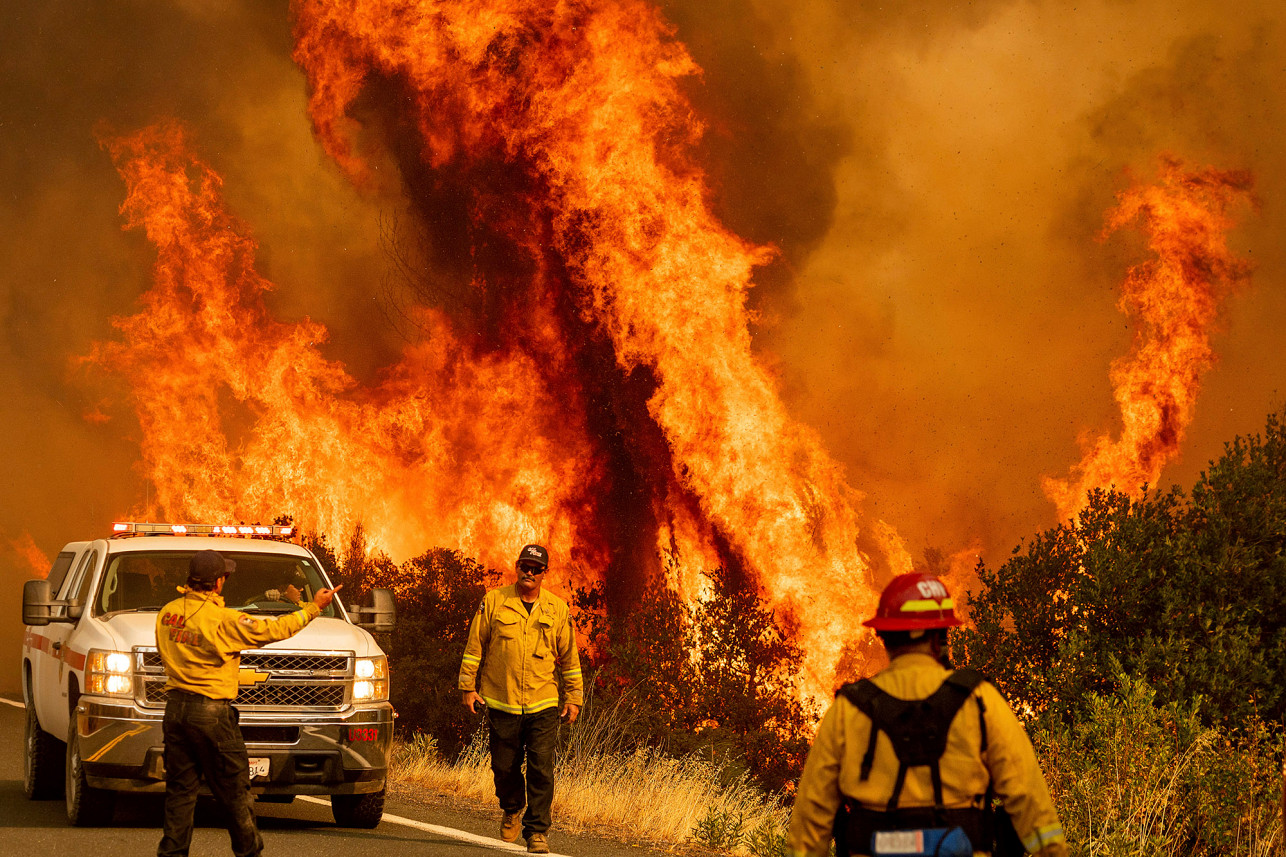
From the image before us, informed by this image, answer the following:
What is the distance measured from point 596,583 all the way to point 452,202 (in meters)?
13.3

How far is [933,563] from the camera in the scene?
51156 mm

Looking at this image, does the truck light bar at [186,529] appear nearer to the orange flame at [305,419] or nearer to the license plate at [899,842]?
the license plate at [899,842]

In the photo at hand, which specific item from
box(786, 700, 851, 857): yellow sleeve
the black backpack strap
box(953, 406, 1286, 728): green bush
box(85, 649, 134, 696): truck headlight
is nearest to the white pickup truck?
box(85, 649, 134, 696): truck headlight

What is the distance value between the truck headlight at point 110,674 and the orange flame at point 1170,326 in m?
33.5

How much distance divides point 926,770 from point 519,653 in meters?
5.48

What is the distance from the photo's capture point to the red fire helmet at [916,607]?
4.07 m

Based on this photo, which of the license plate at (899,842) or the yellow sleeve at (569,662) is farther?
the yellow sleeve at (569,662)

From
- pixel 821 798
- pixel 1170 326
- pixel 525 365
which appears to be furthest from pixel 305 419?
pixel 821 798

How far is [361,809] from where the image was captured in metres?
9.96

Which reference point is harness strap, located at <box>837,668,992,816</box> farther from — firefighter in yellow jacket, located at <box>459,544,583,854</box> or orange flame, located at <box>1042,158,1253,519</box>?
orange flame, located at <box>1042,158,1253,519</box>

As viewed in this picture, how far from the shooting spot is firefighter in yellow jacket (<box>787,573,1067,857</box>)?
396cm

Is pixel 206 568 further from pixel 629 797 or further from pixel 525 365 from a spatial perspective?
pixel 525 365

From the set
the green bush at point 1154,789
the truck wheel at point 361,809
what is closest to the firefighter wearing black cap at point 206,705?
the truck wheel at point 361,809

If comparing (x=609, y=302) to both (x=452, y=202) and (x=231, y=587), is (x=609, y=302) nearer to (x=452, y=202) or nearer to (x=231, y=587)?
(x=452, y=202)
